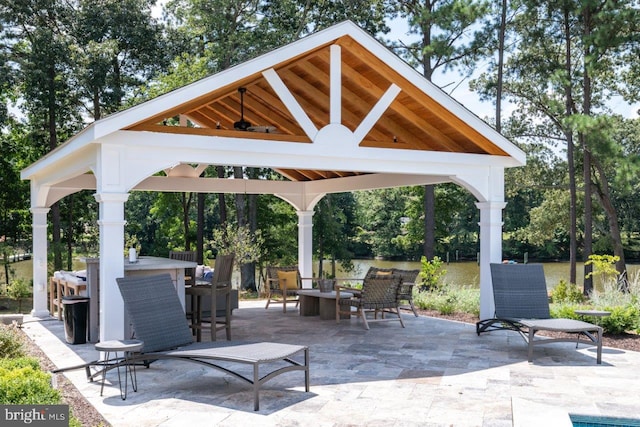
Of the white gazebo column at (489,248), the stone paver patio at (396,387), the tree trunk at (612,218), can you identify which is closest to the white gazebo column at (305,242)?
the stone paver patio at (396,387)

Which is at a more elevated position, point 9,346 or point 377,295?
point 377,295

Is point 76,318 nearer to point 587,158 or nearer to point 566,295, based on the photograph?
point 566,295

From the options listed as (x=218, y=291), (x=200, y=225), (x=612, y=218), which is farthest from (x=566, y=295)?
(x=200, y=225)

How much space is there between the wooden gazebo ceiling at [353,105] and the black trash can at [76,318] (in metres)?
2.56

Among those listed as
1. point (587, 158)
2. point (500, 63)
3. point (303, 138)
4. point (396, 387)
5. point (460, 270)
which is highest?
point (500, 63)

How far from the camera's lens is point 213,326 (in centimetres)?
827

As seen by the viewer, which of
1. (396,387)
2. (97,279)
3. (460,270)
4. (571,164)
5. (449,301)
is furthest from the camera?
(460,270)

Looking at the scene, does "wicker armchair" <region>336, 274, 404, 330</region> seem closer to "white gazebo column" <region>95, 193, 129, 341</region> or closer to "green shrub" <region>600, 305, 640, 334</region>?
"green shrub" <region>600, 305, 640, 334</region>

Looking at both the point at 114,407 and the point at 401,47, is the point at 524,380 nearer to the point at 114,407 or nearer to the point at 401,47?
the point at 114,407

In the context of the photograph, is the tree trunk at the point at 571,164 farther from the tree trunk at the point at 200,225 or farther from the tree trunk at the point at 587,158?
the tree trunk at the point at 200,225

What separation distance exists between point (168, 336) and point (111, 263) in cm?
112

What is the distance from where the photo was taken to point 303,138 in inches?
312

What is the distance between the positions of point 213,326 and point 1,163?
13655 mm

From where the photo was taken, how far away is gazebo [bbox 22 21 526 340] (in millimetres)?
6923
